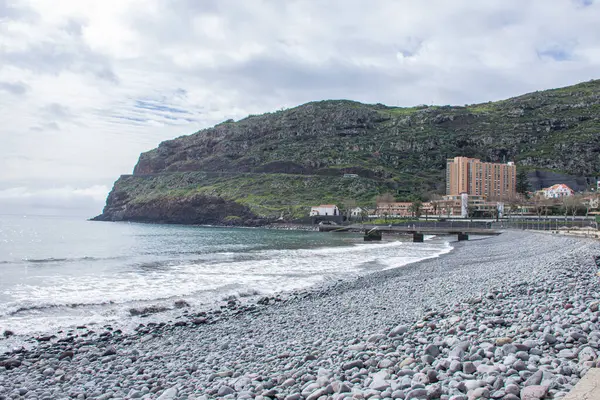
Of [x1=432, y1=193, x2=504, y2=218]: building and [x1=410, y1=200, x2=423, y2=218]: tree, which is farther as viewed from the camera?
[x1=432, y1=193, x2=504, y2=218]: building

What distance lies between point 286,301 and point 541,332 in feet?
35.7

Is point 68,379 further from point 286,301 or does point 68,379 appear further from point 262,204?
point 262,204

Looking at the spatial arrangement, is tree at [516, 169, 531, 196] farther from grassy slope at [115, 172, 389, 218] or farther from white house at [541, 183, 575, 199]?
grassy slope at [115, 172, 389, 218]

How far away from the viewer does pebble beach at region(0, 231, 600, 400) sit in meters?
5.54

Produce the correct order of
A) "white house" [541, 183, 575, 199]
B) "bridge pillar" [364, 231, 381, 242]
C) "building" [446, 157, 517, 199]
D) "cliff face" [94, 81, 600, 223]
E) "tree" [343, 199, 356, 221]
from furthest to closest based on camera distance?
1. "building" [446, 157, 517, 199]
2. "cliff face" [94, 81, 600, 223]
3. "white house" [541, 183, 575, 199]
4. "tree" [343, 199, 356, 221]
5. "bridge pillar" [364, 231, 381, 242]

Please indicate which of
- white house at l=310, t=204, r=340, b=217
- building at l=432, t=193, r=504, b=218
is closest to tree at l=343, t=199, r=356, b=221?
white house at l=310, t=204, r=340, b=217

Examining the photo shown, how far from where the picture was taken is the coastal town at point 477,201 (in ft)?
371

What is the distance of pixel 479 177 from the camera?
161875mm

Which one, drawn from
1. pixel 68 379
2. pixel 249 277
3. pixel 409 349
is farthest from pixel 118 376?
pixel 249 277

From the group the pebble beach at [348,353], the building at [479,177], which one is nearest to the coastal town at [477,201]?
the building at [479,177]

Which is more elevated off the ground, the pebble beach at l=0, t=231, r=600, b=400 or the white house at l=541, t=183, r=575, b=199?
the white house at l=541, t=183, r=575, b=199

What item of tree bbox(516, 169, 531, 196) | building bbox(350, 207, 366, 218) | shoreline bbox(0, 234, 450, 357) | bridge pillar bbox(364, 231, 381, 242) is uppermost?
tree bbox(516, 169, 531, 196)

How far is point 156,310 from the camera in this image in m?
15.6

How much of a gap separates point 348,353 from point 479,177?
168m
